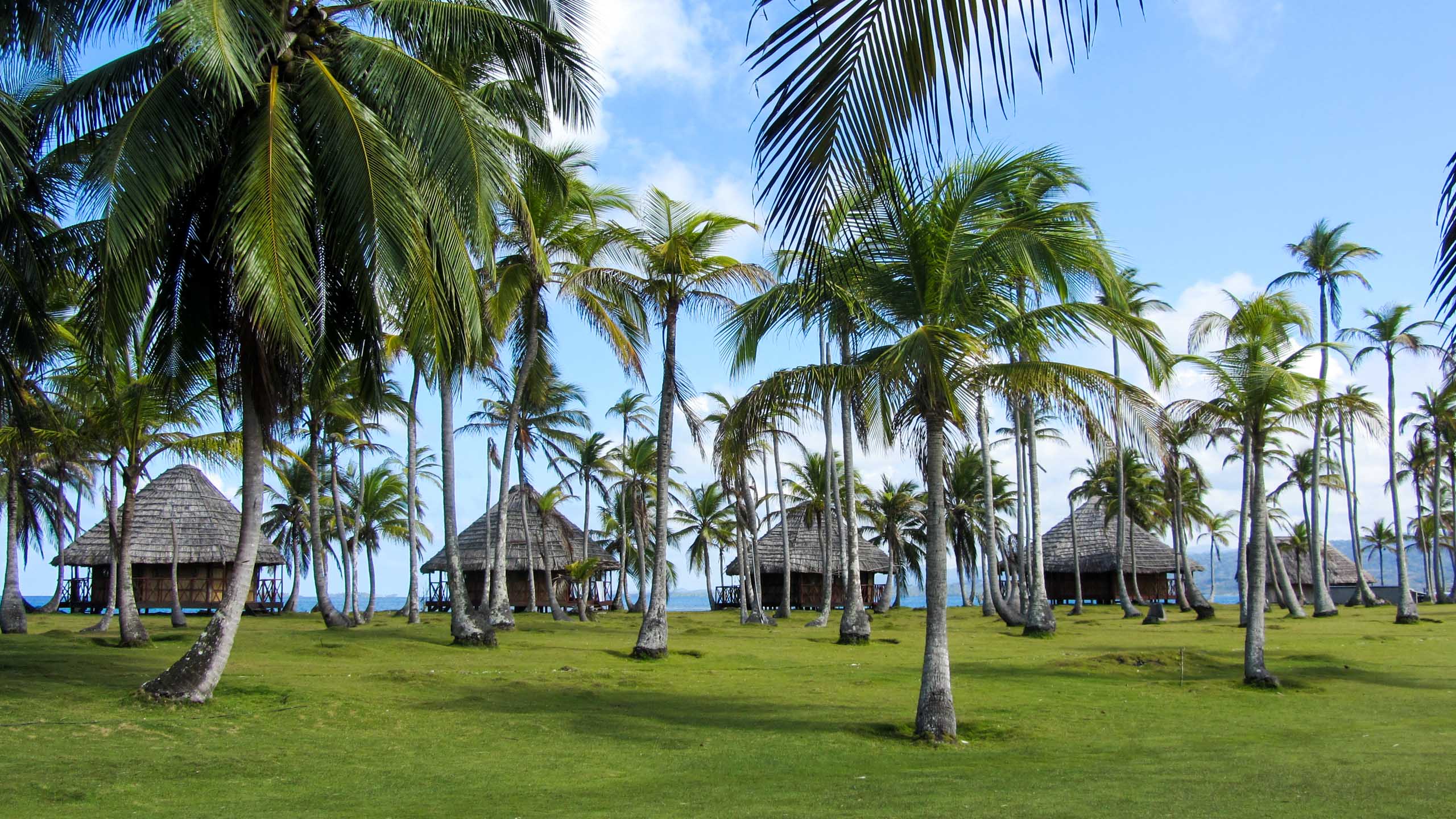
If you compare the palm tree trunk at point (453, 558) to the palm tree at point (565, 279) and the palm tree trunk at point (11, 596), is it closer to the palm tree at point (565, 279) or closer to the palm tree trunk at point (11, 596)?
the palm tree at point (565, 279)

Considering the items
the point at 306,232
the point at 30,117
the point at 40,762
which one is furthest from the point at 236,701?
the point at 30,117

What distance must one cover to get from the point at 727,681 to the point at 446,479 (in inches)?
307

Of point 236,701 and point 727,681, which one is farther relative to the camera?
point 727,681

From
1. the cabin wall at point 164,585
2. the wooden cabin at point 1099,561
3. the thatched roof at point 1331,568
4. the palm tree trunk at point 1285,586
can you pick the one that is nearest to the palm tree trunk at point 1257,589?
the palm tree trunk at point 1285,586

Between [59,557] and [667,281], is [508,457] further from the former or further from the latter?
[59,557]

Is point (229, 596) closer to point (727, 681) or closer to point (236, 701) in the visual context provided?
point (236, 701)

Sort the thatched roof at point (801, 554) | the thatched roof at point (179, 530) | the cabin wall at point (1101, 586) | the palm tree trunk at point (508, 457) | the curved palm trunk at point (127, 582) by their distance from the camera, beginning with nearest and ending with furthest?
the curved palm trunk at point (127, 582), the palm tree trunk at point (508, 457), the thatched roof at point (179, 530), the thatched roof at point (801, 554), the cabin wall at point (1101, 586)

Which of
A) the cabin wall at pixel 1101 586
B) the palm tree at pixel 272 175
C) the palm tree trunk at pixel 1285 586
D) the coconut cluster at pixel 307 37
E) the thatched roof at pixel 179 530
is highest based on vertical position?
the coconut cluster at pixel 307 37

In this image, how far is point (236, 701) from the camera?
1118 cm

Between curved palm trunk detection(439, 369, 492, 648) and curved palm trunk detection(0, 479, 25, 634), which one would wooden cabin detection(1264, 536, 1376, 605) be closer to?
curved palm trunk detection(439, 369, 492, 648)

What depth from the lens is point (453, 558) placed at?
66.7 ft

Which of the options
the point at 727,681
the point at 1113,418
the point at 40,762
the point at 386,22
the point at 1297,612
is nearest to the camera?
the point at 40,762

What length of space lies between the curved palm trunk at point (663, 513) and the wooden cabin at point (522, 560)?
1850 centimetres

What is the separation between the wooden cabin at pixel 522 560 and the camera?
3931cm
